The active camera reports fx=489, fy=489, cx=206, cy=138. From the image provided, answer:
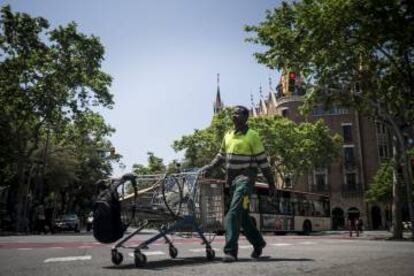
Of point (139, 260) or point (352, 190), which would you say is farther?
point (352, 190)

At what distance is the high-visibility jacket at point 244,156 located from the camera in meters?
6.64

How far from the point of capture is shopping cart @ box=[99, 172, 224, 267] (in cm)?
636

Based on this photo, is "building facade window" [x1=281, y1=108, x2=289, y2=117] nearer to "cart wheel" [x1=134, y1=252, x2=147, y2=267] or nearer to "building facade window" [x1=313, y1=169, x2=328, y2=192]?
"building facade window" [x1=313, y1=169, x2=328, y2=192]

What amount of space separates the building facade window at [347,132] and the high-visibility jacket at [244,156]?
55.5 metres

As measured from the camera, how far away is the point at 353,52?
20.9 m

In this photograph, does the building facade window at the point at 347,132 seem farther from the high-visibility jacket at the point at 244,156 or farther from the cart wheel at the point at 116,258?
the cart wheel at the point at 116,258

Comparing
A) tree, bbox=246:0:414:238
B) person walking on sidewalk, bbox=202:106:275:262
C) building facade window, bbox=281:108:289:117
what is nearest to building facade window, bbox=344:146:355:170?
building facade window, bbox=281:108:289:117

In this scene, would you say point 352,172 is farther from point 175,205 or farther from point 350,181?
point 175,205

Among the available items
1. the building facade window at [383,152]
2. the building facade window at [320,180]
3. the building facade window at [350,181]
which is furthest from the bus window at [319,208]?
the building facade window at [383,152]

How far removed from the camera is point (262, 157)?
6773mm

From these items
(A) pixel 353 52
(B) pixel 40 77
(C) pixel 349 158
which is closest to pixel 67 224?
(B) pixel 40 77

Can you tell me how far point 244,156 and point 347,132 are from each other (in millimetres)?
56118

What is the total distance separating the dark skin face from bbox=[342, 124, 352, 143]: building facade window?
182 ft

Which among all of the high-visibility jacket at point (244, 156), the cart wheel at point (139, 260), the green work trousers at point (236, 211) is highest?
the high-visibility jacket at point (244, 156)
